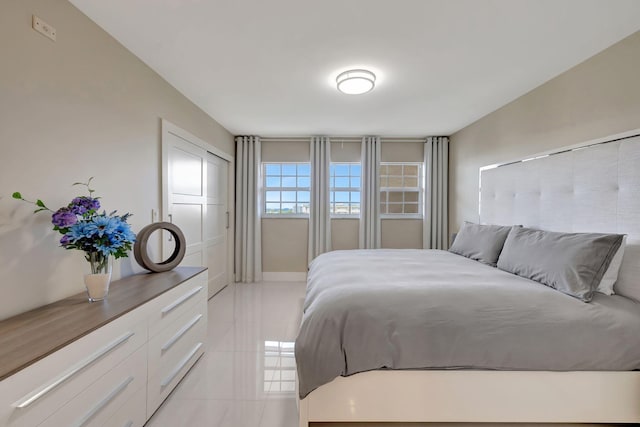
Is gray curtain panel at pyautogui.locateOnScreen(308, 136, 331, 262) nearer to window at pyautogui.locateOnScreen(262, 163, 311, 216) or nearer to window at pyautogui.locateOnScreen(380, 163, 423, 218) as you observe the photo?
window at pyautogui.locateOnScreen(262, 163, 311, 216)

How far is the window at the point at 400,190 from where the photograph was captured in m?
4.91

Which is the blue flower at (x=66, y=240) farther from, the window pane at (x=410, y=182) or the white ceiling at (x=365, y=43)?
the window pane at (x=410, y=182)

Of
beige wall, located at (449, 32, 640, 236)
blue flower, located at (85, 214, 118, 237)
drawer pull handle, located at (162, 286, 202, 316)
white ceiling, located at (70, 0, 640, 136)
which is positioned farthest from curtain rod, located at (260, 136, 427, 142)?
blue flower, located at (85, 214, 118, 237)

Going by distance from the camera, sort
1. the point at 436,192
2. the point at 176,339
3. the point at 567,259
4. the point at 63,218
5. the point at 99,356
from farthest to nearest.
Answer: the point at 436,192 → the point at 176,339 → the point at 567,259 → the point at 63,218 → the point at 99,356

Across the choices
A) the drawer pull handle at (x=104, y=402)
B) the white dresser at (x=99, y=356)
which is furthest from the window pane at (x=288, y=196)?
the drawer pull handle at (x=104, y=402)

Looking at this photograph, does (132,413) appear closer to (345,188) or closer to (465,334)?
(465,334)

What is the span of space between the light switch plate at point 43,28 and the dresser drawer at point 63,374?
1505 millimetres

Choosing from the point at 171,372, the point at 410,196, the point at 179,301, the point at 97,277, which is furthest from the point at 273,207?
the point at 97,277

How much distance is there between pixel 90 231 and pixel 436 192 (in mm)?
4455

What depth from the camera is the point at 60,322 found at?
4.20ft

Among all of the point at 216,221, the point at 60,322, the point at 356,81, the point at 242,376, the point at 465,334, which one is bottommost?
the point at 242,376

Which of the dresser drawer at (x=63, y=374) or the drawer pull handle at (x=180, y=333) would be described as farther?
the drawer pull handle at (x=180, y=333)

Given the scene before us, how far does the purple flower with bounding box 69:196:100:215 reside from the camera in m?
1.50

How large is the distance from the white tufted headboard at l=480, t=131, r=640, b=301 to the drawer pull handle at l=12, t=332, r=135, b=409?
282cm
